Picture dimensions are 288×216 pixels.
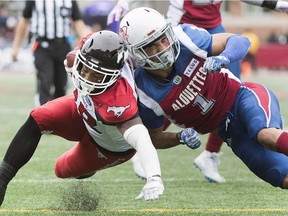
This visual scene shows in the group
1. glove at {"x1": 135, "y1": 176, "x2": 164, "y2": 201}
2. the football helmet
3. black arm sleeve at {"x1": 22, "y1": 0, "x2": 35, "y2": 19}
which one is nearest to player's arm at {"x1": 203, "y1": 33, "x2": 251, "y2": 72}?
the football helmet

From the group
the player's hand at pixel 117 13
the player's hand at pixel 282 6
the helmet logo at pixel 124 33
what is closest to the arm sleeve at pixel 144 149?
the helmet logo at pixel 124 33

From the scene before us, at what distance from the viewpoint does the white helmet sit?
4.47 metres

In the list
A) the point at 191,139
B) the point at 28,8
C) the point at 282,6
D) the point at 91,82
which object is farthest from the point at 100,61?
the point at 28,8

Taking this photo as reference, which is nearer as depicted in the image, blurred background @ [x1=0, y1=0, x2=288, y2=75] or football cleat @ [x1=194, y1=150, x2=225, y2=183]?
football cleat @ [x1=194, y1=150, x2=225, y2=183]

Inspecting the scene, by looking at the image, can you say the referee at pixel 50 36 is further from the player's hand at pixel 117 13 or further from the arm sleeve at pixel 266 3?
the arm sleeve at pixel 266 3

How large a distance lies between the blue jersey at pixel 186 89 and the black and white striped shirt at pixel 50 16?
4.61 meters

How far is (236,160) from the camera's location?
7.48 metres

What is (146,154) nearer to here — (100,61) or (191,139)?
(191,139)

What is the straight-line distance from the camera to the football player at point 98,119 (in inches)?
166

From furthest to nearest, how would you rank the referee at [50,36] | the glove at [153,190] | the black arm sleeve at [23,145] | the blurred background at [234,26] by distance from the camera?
1. the blurred background at [234,26]
2. the referee at [50,36]
3. the black arm sleeve at [23,145]
4. the glove at [153,190]

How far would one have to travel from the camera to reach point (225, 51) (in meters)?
4.52

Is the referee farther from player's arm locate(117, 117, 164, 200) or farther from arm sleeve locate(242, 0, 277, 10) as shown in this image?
player's arm locate(117, 117, 164, 200)

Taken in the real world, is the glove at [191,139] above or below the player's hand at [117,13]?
above

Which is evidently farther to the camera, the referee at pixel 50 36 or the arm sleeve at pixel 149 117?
the referee at pixel 50 36
